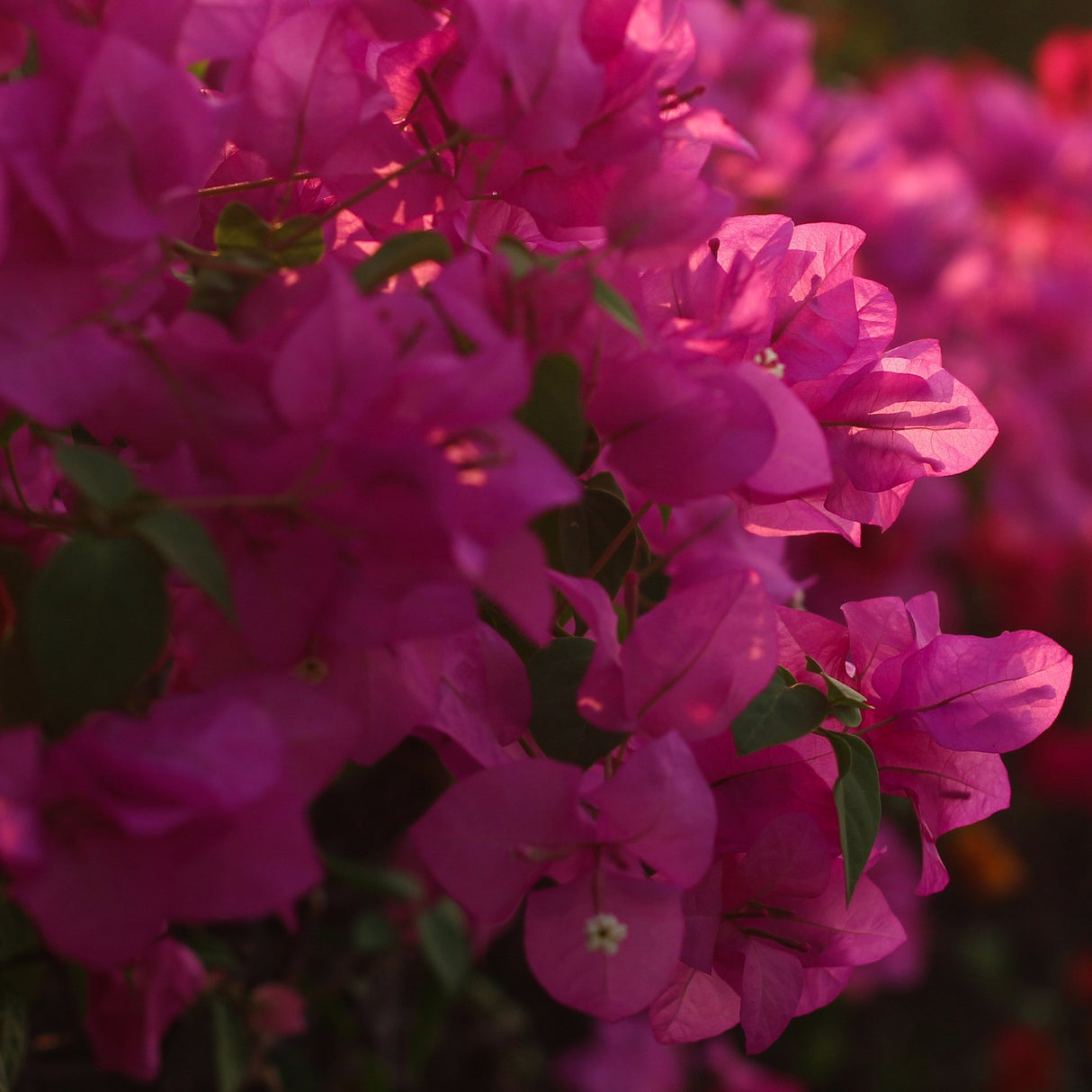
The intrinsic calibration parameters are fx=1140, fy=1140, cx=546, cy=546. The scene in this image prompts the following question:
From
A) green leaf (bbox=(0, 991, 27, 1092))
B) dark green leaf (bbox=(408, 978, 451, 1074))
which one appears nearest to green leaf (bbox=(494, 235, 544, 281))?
green leaf (bbox=(0, 991, 27, 1092))

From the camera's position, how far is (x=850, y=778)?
16.0 inches

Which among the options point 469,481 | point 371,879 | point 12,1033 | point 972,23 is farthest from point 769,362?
point 972,23

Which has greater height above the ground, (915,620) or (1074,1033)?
(915,620)

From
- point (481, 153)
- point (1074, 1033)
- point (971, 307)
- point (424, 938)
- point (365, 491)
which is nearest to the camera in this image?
point (365, 491)

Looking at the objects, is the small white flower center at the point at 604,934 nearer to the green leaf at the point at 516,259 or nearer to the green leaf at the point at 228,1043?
the green leaf at the point at 516,259

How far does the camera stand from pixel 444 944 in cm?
89

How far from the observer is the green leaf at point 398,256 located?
0.34m

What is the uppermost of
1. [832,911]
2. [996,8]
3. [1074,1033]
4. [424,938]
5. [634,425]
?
[634,425]

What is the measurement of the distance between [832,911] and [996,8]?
4.87 meters

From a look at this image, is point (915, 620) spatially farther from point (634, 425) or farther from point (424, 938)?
point (424, 938)

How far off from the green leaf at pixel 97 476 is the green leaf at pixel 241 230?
0.12 metres

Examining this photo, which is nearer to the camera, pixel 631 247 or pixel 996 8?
pixel 631 247

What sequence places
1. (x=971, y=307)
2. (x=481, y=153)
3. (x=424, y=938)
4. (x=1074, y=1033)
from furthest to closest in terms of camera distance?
(x=1074, y=1033)
(x=971, y=307)
(x=424, y=938)
(x=481, y=153)

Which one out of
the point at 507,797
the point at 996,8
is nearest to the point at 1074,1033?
the point at 507,797
